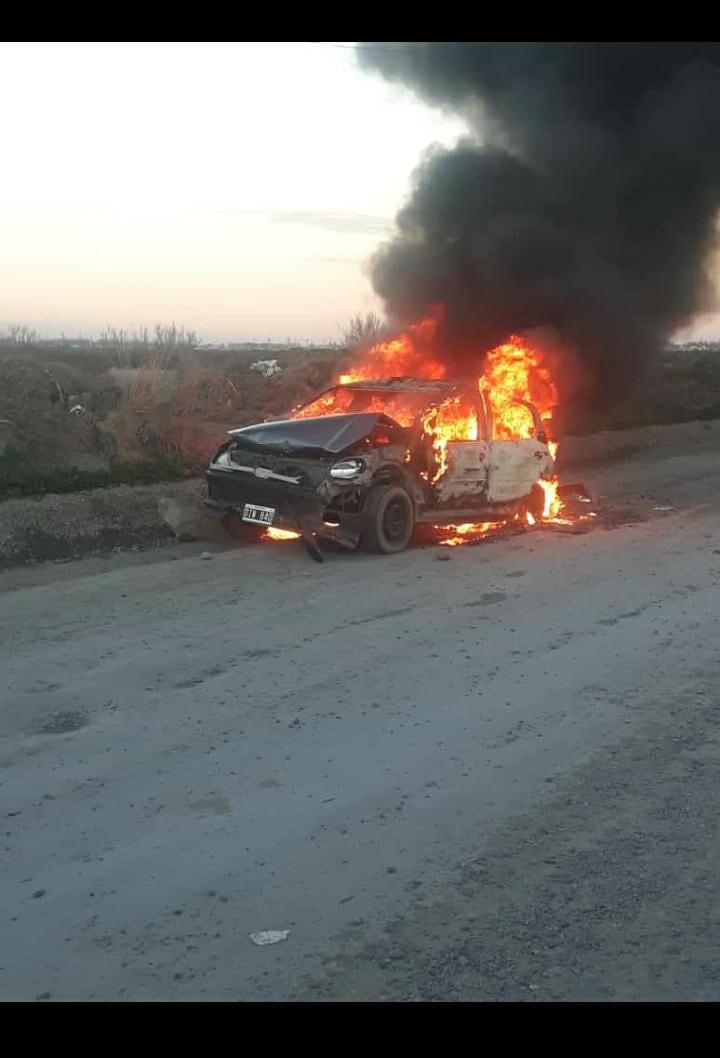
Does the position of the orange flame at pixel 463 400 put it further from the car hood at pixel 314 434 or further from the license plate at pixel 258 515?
the license plate at pixel 258 515

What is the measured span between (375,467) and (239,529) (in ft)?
5.17

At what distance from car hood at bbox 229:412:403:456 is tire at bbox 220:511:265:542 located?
0.79m

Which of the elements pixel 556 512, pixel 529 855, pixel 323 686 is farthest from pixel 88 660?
pixel 556 512

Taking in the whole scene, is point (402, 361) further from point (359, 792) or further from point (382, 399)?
point (359, 792)

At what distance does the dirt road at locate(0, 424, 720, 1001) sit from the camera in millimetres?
3326

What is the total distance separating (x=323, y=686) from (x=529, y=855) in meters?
2.15

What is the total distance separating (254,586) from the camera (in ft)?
27.5

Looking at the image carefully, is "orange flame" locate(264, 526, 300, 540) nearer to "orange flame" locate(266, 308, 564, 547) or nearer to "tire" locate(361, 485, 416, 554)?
"orange flame" locate(266, 308, 564, 547)

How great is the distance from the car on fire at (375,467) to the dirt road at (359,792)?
124 cm

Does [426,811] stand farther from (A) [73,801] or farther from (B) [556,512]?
(B) [556,512]

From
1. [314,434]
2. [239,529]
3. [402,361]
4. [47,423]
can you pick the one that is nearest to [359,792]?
[314,434]

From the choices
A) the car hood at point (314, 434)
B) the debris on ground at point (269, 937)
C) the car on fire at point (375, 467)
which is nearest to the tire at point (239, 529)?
the car on fire at point (375, 467)

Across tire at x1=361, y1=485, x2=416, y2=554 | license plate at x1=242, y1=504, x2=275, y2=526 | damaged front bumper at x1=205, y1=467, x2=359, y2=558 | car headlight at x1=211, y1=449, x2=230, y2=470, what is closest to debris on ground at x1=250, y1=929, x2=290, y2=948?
damaged front bumper at x1=205, y1=467, x2=359, y2=558

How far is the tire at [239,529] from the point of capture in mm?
10172
